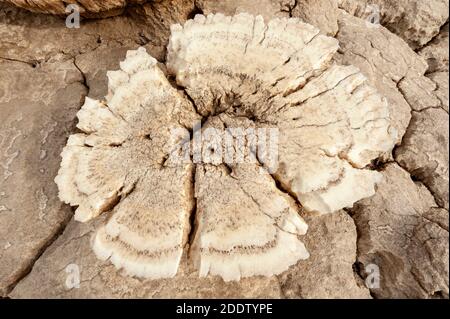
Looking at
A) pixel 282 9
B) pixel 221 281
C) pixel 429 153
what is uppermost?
pixel 282 9

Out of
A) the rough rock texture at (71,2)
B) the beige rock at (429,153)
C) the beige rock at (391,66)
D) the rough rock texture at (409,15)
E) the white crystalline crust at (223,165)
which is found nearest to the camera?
the white crystalline crust at (223,165)

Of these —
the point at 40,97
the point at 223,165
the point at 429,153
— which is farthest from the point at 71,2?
the point at 429,153

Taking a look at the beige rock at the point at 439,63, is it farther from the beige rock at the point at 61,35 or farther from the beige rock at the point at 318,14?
the beige rock at the point at 61,35

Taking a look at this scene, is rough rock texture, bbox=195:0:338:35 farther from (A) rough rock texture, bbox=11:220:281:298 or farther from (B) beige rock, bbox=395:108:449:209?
(A) rough rock texture, bbox=11:220:281:298

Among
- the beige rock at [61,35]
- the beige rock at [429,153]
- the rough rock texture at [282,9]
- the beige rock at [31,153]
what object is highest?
the rough rock texture at [282,9]

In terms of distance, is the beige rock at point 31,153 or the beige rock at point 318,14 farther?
the beige rock at point 318,14

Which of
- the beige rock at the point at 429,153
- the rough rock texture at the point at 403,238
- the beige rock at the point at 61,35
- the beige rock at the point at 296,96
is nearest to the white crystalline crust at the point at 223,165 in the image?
the beige rock at the point at 296,96

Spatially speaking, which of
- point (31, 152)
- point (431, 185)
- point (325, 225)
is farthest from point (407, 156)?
point (31, 152)

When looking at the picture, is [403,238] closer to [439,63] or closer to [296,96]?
[296,96]
